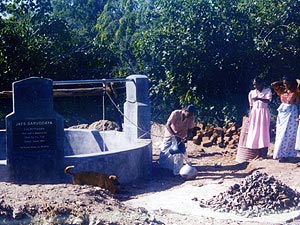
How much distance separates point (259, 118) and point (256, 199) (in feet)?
12.8

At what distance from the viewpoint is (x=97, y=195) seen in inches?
251

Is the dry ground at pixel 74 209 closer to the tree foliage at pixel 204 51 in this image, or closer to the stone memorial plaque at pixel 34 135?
the stone memorial plaque at pixel 34 135

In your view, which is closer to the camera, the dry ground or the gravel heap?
the dry ground

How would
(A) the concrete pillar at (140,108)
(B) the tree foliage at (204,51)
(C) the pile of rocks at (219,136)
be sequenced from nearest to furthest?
(A) the concrete pillar at (140,108), (C) the pile of rocks at (219,136), (B) the tree foliage at (204,51)

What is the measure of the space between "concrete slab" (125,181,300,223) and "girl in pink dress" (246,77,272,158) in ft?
7.17

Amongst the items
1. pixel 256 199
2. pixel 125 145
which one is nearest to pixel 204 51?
pixel 125 145

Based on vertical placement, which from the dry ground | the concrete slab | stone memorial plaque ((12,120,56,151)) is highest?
stone memorial plaque ((12,120,56,151))

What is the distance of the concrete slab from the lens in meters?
7.75

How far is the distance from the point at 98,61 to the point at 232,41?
5985mm

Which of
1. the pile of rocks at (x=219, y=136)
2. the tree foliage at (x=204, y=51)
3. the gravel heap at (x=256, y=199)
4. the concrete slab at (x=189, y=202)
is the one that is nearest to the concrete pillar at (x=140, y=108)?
the concrete slab at (x=189, y=202)

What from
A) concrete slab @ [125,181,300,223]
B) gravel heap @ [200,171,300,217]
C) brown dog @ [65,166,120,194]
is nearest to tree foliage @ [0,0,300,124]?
concrete slab @ [125,181,300,223]

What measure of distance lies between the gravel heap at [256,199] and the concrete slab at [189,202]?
0.16 meters

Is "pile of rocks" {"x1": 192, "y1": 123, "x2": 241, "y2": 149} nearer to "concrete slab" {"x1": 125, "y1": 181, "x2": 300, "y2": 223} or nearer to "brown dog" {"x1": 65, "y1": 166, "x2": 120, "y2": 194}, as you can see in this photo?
"concrete slab" {"x1": 125, "y1": 181, "x2": 300, "y2": 223}

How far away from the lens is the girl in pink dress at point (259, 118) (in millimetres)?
11758
